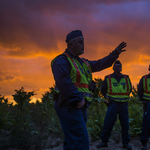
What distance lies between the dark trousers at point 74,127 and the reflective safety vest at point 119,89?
340 cm

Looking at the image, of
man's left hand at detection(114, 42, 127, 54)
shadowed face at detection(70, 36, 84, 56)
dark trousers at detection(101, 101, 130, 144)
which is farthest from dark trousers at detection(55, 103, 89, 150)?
dark trousers at detection(101, 101, 130, 144)

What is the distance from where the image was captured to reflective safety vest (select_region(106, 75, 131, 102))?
6000mm

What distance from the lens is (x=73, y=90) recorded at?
2625 millimetres

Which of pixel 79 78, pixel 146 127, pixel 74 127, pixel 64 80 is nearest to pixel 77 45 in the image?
pixel 79 78

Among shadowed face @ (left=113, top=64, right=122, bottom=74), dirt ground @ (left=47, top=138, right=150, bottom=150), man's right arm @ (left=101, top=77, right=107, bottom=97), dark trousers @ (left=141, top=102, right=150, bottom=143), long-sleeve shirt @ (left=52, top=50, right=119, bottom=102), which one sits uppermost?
shadowed face @ (left=113, top=64, right=122, bottom=74)

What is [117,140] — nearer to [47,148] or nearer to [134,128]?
[134,128]

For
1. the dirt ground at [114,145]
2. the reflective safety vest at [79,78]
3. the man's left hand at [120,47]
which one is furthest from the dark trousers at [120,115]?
the reflective safety vest at [79,78]

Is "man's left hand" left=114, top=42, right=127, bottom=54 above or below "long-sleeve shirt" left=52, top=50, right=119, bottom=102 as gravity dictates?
above

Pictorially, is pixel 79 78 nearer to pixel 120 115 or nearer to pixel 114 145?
pixel 120 115

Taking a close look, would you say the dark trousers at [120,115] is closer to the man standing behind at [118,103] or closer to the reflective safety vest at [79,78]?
the man standing behind at [118,103]

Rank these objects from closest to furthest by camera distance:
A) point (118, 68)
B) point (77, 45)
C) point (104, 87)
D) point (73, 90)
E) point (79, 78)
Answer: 1. point (73, 90)
2. point (79, 78)
3. point (77, 45)
4. point (118, 68)
5. point (104, 87)

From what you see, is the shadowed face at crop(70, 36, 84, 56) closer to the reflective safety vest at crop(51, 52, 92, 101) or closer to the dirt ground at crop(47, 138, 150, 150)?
the reflective safety vest at crop(51, 52, 92, 101)

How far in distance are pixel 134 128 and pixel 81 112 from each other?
505 centimetres

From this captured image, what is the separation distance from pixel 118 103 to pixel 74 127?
142 inches
